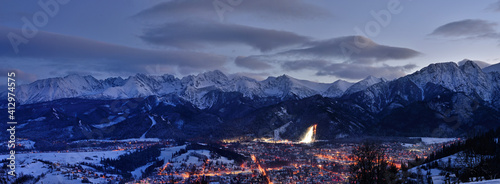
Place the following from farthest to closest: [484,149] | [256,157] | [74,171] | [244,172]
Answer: [256,157] → [74,171] → [244,172] → [484,149]

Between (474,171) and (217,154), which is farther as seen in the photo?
(217,154)

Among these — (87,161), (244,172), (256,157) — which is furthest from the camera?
(87,161)

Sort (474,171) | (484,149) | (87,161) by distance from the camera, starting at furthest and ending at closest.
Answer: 1. (87,161)
2. (484,149)
3. (474,171)

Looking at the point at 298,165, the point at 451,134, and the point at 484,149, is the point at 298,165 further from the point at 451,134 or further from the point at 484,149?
the point at 451,134

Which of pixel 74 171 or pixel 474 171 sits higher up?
pixel 474 171

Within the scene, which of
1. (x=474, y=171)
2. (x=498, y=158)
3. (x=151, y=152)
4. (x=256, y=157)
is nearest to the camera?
(x=474, y=171)

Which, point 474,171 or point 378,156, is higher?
point 378,156

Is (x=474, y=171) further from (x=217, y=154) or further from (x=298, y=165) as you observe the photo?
(x=217, y=154)

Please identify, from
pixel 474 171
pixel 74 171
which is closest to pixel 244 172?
pixel 74 171

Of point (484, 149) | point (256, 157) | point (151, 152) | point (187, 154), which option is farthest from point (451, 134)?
point (151, 152)

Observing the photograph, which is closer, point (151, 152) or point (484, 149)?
point (484, 149)
